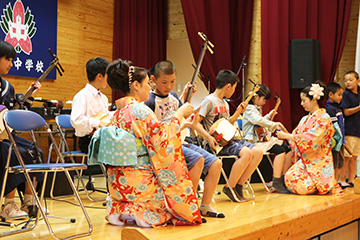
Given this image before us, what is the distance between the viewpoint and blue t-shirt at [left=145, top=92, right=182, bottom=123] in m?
3.12

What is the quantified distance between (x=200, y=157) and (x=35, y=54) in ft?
12.8

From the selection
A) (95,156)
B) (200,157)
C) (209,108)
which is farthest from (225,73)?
(95,156)

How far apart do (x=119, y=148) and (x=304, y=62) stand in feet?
14.6

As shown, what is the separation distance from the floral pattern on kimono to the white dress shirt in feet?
6.37

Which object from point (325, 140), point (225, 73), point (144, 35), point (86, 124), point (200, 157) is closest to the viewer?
point (200, 157)

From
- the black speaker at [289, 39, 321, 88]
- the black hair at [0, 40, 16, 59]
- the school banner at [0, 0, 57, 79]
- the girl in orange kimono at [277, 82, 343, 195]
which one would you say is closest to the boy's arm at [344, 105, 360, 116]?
the girl in orange kimono at [277, 82, 343, 195]

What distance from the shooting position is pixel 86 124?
11.9 ft

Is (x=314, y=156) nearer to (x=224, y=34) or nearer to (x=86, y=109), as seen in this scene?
(x=86, y=109)

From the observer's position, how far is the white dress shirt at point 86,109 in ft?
11.9

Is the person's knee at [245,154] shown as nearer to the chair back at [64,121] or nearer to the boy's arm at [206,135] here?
the boy's arm at [206,135]

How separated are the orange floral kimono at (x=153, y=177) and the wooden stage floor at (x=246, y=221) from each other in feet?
0.37

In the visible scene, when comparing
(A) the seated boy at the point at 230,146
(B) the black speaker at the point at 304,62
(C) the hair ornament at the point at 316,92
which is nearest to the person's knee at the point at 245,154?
(A) the seated boy at the point at 230,146

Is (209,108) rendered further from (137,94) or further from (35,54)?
(35,54)

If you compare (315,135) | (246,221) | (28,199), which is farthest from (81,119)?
(315,135)
